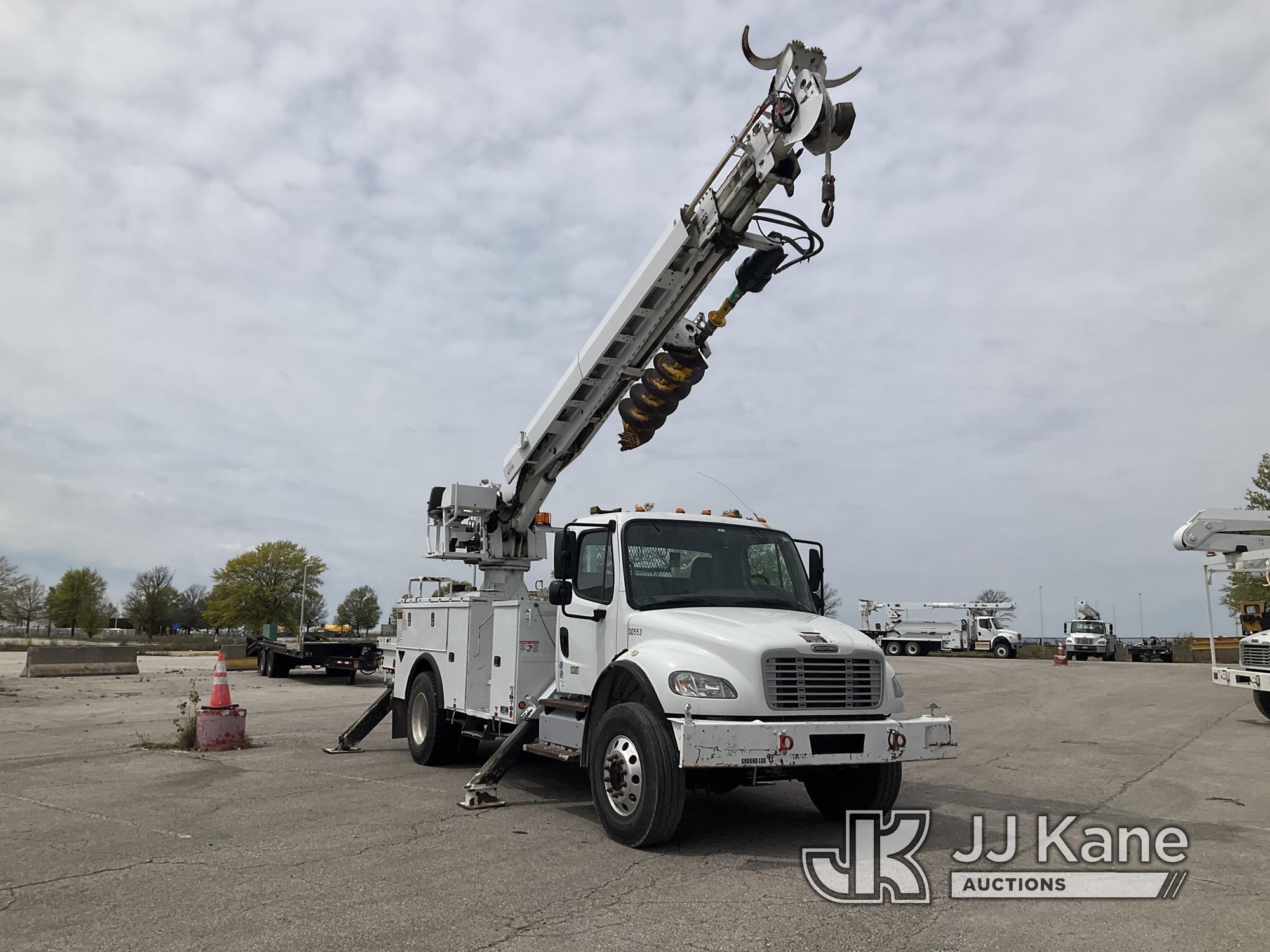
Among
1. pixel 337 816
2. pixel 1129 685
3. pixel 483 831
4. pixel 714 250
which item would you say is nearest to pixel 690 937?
pixel 483 831

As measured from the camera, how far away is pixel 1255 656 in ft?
48.2

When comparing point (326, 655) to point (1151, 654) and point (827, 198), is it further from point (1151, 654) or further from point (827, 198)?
point (1151, 654)

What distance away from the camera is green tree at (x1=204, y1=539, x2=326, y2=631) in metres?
67.1

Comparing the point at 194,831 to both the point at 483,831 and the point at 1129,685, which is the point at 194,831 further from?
the point at 1129,685

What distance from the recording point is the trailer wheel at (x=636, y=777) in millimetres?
5922

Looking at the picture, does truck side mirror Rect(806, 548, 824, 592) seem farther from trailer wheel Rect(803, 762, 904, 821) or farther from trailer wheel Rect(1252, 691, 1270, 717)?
trailer wheel Rect(1252, 691, 1270, 717)

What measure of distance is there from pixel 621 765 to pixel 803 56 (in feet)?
18.1

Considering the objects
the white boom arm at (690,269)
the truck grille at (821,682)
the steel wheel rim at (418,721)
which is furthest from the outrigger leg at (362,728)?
the truck grille at (821,682)

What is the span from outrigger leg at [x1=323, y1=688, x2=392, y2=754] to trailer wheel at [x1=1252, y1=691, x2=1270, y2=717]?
13.6m

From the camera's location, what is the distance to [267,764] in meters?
9.74

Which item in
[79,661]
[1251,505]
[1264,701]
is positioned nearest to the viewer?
[1264,701]

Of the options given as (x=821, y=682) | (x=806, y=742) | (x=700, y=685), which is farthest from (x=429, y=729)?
(x=806, y=742)

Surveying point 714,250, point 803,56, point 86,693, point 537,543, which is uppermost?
point 803,56

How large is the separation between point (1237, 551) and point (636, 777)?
13.8m
